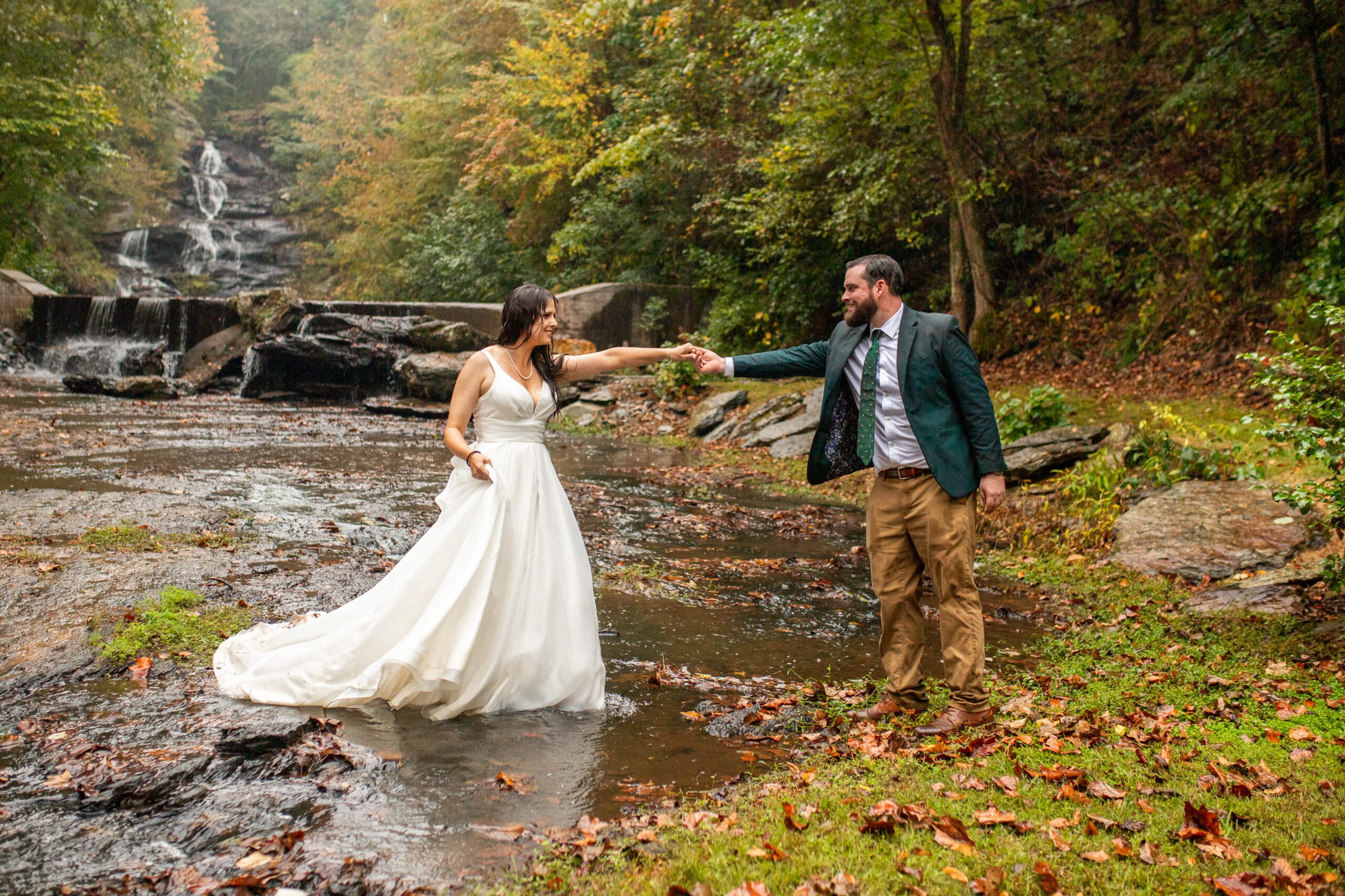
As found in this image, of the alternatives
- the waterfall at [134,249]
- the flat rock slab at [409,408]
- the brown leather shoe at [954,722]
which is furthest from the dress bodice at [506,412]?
the waterfall at [134,249]

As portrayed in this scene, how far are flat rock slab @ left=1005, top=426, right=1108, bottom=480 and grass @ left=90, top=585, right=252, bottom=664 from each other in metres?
7.94

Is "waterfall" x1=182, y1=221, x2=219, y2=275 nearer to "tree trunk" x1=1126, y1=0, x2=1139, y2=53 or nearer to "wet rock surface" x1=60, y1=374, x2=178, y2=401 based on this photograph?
"wet rock surface" x1=60, y1=374, x2=178, y2=401

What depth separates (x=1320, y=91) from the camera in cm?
1191

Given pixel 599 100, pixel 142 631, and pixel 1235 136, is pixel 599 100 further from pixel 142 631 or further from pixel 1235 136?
pixel 142 631

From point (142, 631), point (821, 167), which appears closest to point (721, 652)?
point (142, 631)

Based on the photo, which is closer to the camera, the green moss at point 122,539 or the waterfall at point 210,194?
the green moss at point 122,539

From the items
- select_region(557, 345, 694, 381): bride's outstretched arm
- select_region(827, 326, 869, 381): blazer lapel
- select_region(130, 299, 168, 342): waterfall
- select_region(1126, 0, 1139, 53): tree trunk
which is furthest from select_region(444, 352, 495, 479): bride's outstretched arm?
select_region(130, 299, 168, 342): waterfall

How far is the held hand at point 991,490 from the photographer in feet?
15.5

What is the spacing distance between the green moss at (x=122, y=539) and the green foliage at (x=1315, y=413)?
7.81 meters

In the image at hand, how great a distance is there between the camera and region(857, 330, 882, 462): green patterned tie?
4996mm

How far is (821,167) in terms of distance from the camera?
1842 centimetres

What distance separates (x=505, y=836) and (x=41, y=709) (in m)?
2.59

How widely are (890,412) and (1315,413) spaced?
278 centimetres

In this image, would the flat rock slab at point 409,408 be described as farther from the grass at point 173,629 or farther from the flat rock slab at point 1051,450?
the grass at point 173,629
